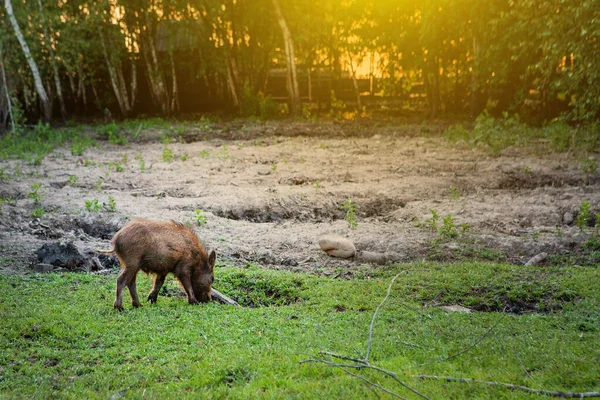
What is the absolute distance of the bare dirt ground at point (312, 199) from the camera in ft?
32.2

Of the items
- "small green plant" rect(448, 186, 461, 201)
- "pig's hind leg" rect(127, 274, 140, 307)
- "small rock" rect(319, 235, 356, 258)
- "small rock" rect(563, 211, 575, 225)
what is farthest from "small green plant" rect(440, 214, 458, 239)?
"pig's hind leg" rect(127, 274, 140, 307)

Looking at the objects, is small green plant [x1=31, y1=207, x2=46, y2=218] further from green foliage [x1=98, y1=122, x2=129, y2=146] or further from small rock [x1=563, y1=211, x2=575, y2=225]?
green foliage [x1=98, y1=122, x2=129, y2=146]

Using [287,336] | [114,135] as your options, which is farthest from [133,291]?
[114,135]

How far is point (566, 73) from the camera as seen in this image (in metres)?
15.5

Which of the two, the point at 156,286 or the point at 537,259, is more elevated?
the point at 156,286

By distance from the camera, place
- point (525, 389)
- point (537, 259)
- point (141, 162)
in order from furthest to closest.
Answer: point (141, 162) < point (537, 259) < point (525, 389)

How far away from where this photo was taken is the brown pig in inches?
267

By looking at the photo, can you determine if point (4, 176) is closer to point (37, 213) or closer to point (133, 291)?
point (37, 213)

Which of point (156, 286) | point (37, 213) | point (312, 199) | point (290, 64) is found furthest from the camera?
point (290, 64)

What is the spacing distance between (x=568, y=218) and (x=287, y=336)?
270 inches

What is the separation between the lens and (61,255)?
8805mm

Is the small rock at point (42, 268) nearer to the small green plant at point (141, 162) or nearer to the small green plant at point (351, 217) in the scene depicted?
the small green plant at point (351, 217)

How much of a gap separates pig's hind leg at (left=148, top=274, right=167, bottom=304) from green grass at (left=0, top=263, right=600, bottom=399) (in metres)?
0.21

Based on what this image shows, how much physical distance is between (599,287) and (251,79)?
26.2 meters
